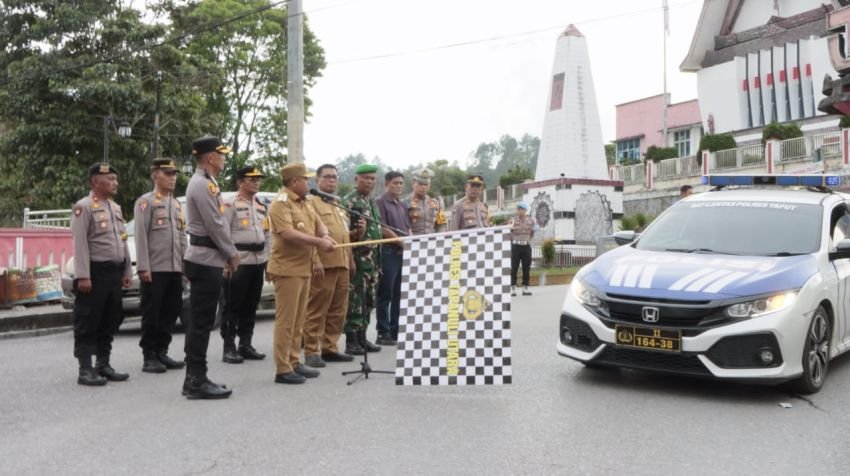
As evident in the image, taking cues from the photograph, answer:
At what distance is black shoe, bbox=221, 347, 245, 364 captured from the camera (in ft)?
26.5

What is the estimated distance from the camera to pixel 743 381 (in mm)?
5816

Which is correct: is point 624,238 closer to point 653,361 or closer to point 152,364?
point 653,361

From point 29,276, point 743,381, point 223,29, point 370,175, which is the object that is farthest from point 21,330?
point 223,29

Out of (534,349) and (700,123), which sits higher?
(700,123)

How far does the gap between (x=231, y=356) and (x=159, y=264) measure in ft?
3.86

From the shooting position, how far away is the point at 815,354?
6203 millimetres

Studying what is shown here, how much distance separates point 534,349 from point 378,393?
2.62 metres

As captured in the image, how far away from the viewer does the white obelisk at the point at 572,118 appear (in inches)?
1149

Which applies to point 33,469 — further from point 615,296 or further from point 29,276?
point 29,276

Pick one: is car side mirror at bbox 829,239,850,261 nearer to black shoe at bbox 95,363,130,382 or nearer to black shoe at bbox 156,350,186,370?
black shoe at bbox 156,350,186,370

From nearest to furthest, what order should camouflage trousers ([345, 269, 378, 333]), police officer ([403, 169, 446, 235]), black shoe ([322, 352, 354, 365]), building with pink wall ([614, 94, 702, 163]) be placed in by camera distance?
black shoe ([322, 352, 354, 365]) → camouflage trousers ([345, 269, 378, 333]) → police officer ([403, 169, 446, 235]) → building with pink wall ([614, 94, 702, 163])

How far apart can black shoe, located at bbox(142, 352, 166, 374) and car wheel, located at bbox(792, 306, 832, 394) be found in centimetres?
546

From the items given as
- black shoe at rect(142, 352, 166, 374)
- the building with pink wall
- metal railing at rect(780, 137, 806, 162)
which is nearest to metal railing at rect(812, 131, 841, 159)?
metal railing at rect(780, 137, 806, 162)

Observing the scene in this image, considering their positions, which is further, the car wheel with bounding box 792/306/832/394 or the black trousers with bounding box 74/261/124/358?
the black trousers with bounding box 74/261/124/358
